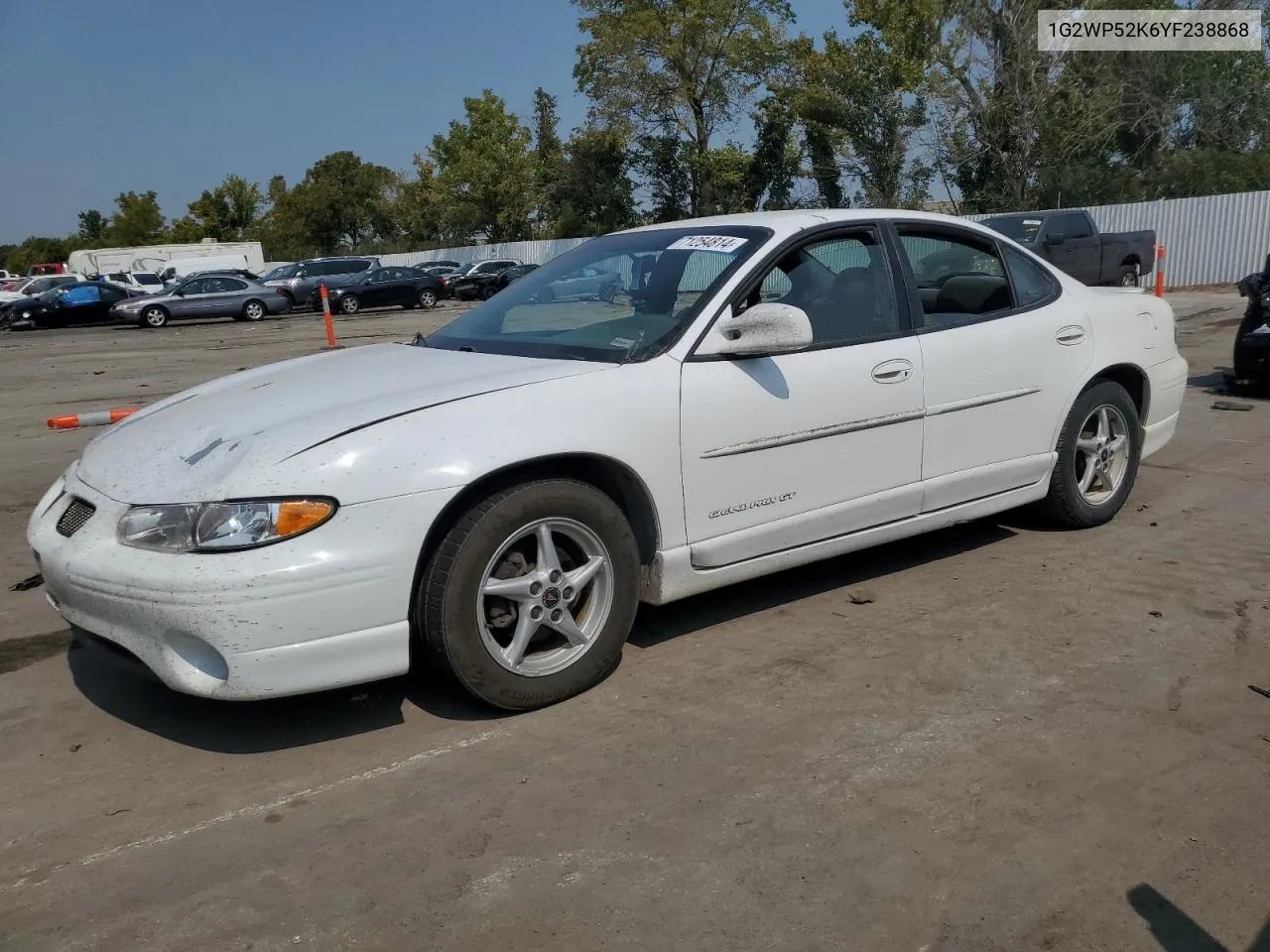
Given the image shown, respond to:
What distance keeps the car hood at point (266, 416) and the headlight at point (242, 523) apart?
0.12ft

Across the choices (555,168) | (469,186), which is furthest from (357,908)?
(469,186)

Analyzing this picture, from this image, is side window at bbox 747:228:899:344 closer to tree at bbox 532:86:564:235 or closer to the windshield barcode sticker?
the windshield barcode sticker

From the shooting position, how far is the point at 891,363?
4.40 metres

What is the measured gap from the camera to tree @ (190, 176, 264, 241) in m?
73.8

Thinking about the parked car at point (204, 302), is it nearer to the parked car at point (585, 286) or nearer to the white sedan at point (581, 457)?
the white sedan at point (581, 457)

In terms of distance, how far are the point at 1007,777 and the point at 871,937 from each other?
863 mm

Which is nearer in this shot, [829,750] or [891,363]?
[829,750]

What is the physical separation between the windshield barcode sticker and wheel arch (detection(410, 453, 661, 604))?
1087mm

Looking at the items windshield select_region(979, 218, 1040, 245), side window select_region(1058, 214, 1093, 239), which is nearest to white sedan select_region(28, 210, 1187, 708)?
windshield select_region(979, 218, 1040, 245)

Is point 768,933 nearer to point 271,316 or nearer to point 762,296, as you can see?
point 762,296

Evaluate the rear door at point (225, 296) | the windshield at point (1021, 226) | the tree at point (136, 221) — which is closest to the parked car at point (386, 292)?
the rear door at point (225, 296)

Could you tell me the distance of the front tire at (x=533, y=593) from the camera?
334 centimetres

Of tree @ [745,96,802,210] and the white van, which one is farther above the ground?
tree @ [745,96,802,210]

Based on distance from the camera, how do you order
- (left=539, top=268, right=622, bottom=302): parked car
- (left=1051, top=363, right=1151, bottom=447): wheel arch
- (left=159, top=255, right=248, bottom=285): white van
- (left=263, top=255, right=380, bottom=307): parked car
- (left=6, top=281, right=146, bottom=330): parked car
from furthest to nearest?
(left=159, top=255, right=248, bottom=285): white van
(left=263, top=255, right=380, bottom=307): parked car
(left=6, top=281, right=146, bottom=330): parked car
(left=1051, top=363, right=1151, bottom=447): wheel arch
(left=539, top=268, right=622, bottom=302): parked car
